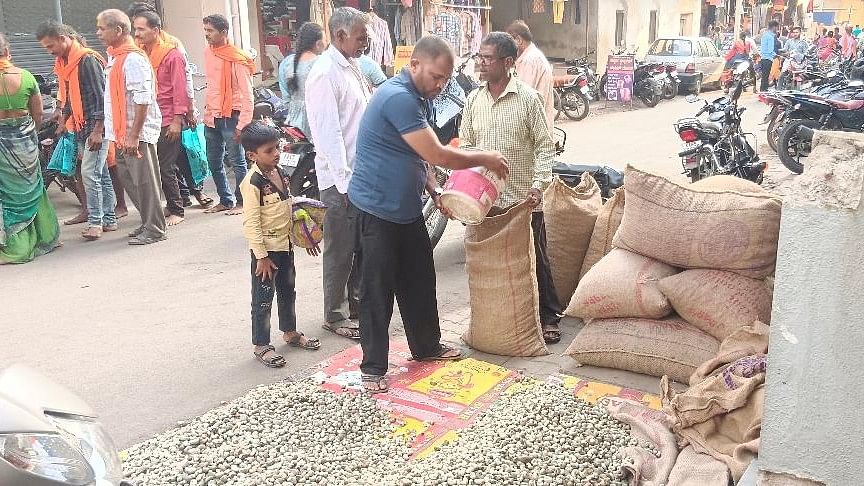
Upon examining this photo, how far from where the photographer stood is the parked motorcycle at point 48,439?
5.86 feet

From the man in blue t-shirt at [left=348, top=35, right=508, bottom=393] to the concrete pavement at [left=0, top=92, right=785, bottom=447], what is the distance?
1.89 ft

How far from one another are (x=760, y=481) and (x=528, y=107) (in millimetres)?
2380

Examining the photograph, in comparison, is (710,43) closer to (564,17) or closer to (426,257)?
(564,17)

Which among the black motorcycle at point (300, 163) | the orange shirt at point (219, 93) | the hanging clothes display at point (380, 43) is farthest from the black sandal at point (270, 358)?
the hanging clothes display at point (380, 43)

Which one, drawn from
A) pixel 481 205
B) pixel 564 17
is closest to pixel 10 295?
pixel 481 205

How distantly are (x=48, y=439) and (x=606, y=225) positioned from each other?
3.30 meters

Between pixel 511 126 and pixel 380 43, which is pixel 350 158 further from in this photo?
pixel 380 43

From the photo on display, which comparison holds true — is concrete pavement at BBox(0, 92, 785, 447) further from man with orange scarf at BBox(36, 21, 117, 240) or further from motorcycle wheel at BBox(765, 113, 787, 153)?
motorcycle wheel at BBox(765, 113, 787, 153)

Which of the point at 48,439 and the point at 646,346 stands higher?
the point at 48,439

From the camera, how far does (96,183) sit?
21.8 feet

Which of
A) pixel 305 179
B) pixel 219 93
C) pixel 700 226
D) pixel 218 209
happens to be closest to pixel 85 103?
pixel 219 93

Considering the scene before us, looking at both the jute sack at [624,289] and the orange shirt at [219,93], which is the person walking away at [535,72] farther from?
the orange shirt at [219,93]

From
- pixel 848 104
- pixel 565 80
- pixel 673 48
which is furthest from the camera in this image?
pixel 673 48

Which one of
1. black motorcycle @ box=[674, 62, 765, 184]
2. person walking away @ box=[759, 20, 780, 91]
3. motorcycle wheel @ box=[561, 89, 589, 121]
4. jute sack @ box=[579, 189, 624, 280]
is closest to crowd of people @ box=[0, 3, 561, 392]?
jute sack @ box=[579, 189, 624, 280]
